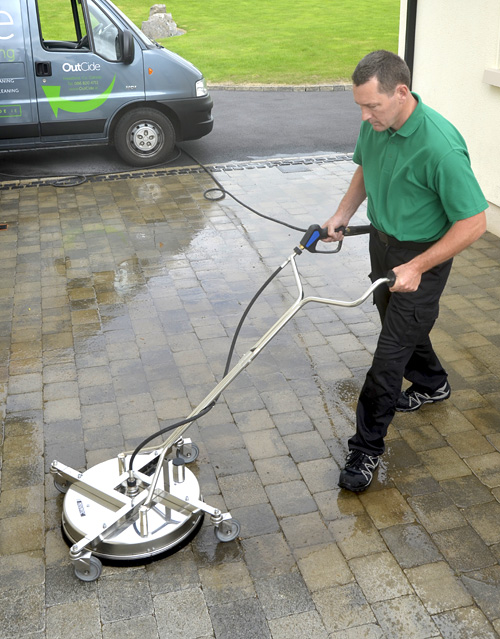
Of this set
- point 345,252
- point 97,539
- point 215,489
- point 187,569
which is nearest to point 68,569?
point 97,539

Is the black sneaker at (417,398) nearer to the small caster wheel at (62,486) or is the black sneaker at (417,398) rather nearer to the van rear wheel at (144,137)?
the small caster wheel at (62,486)

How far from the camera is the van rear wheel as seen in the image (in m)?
9.70

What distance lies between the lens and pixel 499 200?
723 centimetres

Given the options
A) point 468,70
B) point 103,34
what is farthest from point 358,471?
point 103,34

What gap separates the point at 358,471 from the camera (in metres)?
3.86

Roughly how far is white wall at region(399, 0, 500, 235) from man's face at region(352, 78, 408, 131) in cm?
421

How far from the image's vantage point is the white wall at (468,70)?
7.18 m

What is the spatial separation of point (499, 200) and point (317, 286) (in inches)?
88.7

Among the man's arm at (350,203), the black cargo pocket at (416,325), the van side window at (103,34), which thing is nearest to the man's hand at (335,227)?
the man's arm at (350,203)

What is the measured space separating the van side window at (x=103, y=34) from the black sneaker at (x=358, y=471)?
286 inches

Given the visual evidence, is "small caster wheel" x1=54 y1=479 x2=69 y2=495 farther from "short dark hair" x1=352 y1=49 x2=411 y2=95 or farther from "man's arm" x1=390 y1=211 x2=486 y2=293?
"short dark hair" x1=352 y1=49 x2=411 y2=95

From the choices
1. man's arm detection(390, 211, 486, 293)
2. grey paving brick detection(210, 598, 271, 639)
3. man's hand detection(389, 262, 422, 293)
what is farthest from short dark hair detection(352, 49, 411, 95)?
grey paving brick detection(210, 598, 271, 639)

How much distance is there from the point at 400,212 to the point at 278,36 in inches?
867

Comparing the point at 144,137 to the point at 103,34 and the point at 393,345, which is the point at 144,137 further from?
the point at 393,345
